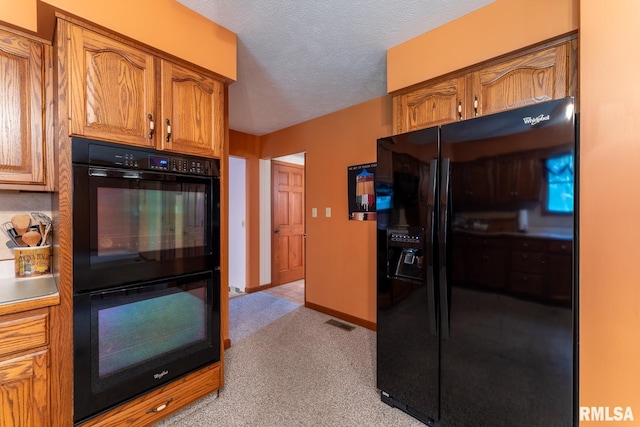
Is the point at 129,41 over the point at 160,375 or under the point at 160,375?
over

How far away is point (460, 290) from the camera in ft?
5.03

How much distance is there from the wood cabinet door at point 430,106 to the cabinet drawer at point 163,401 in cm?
216

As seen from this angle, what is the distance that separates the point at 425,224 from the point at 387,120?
5.41 feet

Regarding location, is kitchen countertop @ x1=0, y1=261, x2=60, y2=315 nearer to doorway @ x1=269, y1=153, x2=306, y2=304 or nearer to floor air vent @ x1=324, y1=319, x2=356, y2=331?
floor air vent @ x1=324, y1=319, x2=356, y2=331

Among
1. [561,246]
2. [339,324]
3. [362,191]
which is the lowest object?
[339,324]

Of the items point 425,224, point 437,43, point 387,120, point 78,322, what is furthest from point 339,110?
point 78,322

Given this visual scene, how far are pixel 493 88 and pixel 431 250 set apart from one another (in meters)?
1.04

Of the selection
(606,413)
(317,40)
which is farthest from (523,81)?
(606,413)

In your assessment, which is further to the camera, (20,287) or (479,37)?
(479,37)

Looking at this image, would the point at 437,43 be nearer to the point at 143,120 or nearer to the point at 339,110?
the point at 339,110

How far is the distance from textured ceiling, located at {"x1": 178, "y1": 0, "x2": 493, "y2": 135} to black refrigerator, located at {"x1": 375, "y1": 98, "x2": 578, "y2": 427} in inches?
29.9

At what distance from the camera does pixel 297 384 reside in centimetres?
209

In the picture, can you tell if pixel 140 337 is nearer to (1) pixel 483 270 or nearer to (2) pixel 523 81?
(1) pixel 483 270

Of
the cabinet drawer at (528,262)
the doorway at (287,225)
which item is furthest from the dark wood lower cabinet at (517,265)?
the doorway at (287,225)
